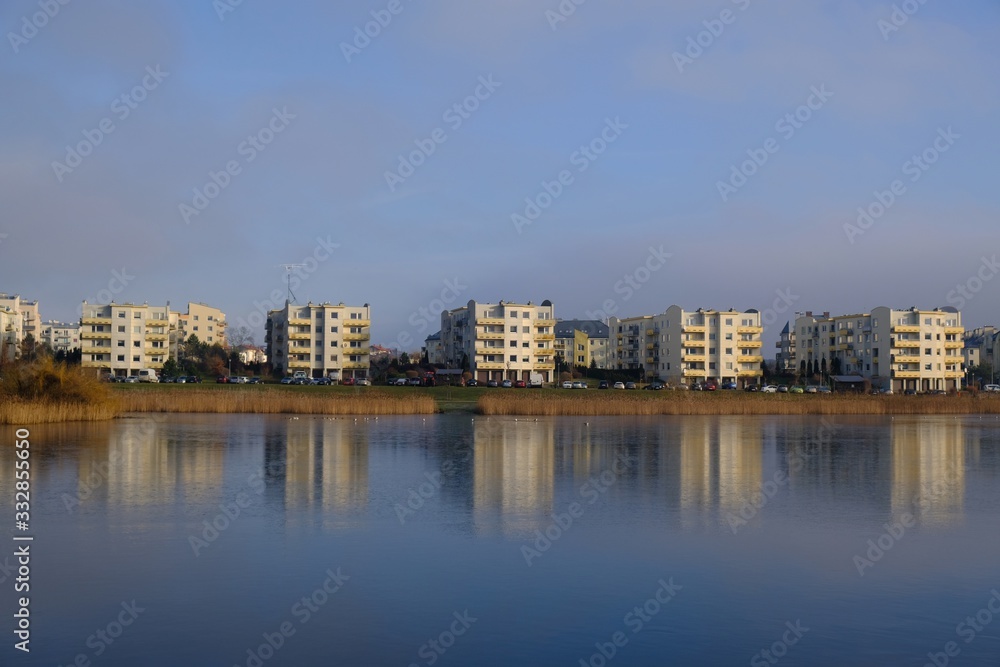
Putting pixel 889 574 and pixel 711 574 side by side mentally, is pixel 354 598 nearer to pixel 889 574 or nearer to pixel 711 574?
pixel 711 574

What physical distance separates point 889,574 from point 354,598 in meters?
8.30

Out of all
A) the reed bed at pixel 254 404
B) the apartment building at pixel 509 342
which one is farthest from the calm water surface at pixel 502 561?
the apartment building at pixel 509 342

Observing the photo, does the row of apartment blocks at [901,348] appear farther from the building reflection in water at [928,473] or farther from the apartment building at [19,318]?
the apartment building at [19,318]

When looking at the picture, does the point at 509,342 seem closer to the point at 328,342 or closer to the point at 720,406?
the point at 328,342

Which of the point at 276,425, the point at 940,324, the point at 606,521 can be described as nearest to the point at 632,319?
the point at 940,324

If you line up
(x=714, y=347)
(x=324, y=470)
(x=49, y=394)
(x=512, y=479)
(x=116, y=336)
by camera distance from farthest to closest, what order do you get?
1. (x=714, y=347)
2. (x=116, y=336)
3. (x=49, y=394)
4. (x=324, y=470)
5. (x=512, y=479)

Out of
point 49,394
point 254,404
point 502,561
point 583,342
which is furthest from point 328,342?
point 502,561

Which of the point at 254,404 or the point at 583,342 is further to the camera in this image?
the point at 583,342

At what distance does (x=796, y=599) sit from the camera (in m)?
13.5

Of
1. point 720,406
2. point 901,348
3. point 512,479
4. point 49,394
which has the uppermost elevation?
point 901,348

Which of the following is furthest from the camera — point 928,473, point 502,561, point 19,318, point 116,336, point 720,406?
point 19,318

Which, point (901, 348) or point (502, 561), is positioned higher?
point (901, 348)

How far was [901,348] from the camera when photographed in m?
136

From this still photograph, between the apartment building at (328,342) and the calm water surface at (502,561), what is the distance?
104 meters
